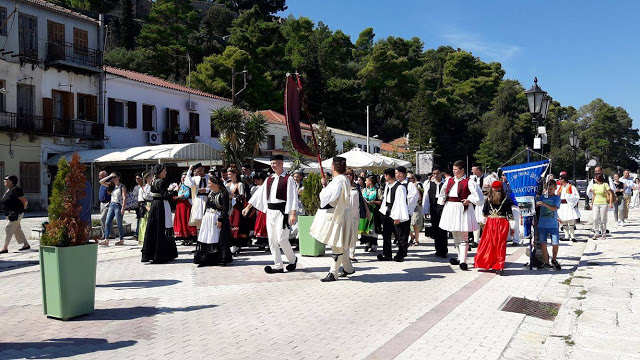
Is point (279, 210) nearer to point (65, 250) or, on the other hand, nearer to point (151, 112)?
point (65, 250)

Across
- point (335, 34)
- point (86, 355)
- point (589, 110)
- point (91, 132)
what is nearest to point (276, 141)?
point (91, 132)

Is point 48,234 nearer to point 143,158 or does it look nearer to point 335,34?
point 143,158

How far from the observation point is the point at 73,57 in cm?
2777

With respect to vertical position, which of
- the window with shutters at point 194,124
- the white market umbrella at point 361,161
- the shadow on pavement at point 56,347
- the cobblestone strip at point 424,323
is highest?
the window with shutters at point 194,124

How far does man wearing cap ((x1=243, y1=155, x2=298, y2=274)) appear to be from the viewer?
8617mm

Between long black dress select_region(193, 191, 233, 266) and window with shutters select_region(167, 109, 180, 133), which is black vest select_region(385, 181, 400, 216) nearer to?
long black dress select_region(193, 191, 233, 266)

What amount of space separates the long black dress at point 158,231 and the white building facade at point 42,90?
59.1 feet

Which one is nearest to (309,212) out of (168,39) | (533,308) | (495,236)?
(495,236)

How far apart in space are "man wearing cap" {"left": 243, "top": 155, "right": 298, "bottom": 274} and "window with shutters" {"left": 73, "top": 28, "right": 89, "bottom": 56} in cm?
2335

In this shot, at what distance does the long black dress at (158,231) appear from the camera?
9.92 m

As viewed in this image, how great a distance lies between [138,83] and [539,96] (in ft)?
78.8

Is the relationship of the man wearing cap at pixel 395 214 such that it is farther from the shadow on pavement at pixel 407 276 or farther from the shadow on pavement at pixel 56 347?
the shadow on pavement at pixel 56 347

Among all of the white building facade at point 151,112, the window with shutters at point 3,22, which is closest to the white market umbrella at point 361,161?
the white building facade at point 151,112

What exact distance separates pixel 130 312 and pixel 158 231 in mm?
3771
